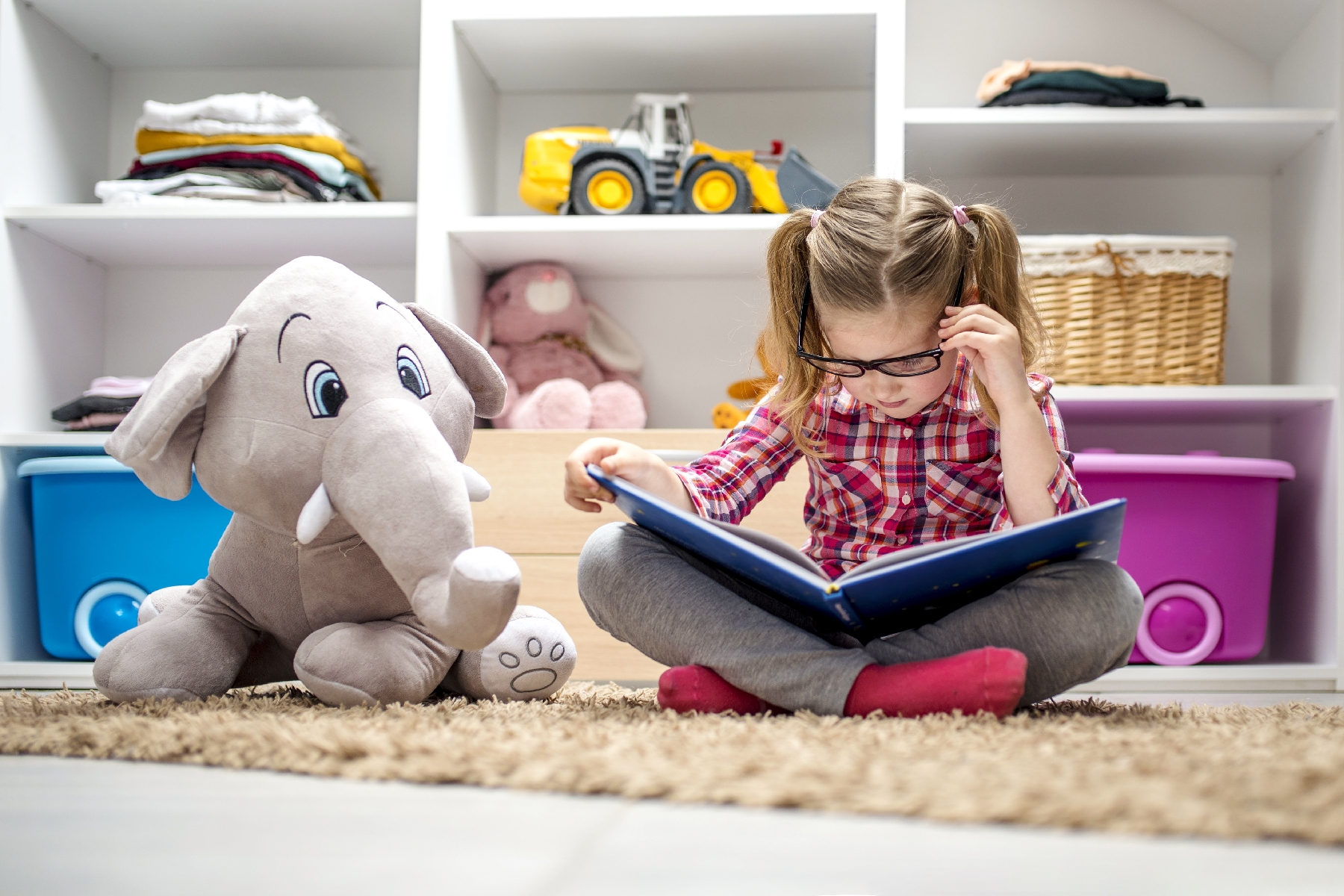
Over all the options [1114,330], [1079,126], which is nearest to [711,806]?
[1114,330]

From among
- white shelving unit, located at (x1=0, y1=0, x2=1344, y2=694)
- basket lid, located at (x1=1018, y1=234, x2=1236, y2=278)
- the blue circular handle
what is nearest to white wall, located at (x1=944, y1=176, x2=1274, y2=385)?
white shelving unit, located at (x1=0, y1=0, x2=1344, y2=694)

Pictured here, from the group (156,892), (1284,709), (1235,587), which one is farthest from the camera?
(1235,587)

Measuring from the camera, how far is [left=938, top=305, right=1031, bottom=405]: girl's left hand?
0.80 meters

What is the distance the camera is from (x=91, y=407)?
4.95 ft

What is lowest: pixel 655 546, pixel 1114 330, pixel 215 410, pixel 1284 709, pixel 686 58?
pixel 1284 709

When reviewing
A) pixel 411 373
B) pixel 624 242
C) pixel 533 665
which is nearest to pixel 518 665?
pixel 533 665

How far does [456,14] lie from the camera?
4.99 feet

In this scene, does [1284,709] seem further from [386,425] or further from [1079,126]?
[1079,126]

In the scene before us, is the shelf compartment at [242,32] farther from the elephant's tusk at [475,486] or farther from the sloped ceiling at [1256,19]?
the sloped ceiling at [1256,19]

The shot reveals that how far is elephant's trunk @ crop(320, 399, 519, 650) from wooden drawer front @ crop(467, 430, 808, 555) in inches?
26.2

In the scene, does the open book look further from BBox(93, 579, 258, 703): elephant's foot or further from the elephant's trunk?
BBox(93, 579, 258, 703): elephant's foot

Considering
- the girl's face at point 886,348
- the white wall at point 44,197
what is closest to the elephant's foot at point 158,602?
the girl's face at point 886,348

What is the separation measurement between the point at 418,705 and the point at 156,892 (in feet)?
1.36

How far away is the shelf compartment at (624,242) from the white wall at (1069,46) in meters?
0.46
